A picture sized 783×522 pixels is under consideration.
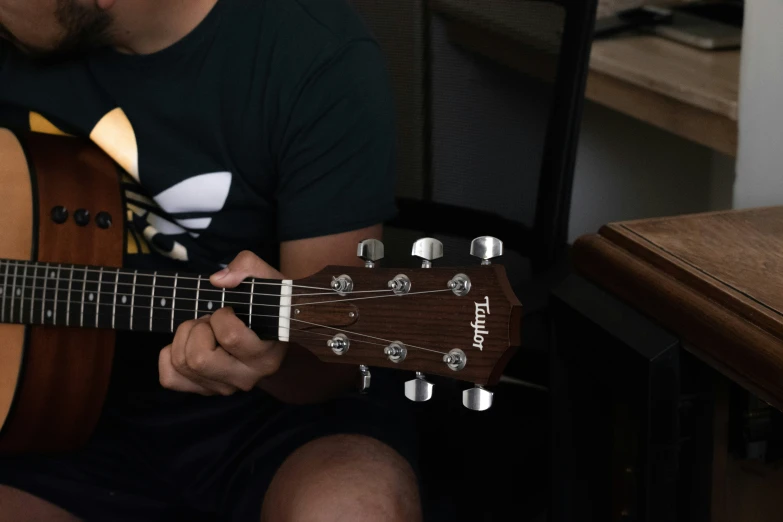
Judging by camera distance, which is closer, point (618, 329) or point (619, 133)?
point (618, 329)

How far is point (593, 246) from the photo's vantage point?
0.70 meters

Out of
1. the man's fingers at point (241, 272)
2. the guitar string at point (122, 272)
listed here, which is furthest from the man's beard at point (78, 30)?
the man's fingers at point (241, 272)

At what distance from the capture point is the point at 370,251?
2.52 feet

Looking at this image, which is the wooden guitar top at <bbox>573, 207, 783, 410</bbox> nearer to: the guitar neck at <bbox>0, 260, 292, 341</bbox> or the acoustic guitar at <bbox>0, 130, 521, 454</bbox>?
the acoustic guitar at <bbox>0, 130, 521, 454</bbox>

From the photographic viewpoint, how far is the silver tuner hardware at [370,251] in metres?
0.77

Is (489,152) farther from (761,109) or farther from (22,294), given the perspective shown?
(22,294)

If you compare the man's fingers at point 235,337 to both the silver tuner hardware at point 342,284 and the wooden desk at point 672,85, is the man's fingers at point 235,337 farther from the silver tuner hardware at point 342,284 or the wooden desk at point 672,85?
the wooden desk at point 672,85

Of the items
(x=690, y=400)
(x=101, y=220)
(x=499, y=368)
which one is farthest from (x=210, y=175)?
(x=690, y=400)

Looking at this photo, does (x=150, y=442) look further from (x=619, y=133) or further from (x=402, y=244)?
(x=619, y=133)

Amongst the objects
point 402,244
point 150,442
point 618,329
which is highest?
point 618,329

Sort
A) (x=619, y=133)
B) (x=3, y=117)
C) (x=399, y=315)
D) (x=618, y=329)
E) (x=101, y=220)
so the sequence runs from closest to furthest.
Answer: (x=618, y=329) < (x=399, y=315) < (x=101, y=220) < (x=3, y=117) < (x=619, y=133)

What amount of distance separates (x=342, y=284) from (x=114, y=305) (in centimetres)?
27

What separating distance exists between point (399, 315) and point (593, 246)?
169 millimetres

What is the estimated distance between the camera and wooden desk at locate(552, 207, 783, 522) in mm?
577
